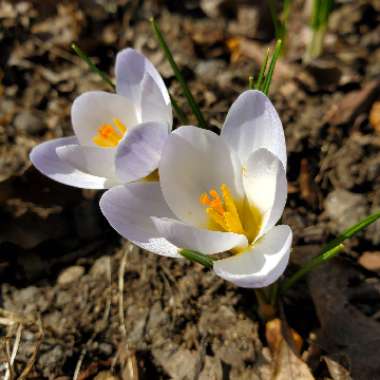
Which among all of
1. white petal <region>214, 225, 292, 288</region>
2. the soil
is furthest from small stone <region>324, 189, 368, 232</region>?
white petal <region>214, 225, 292, 288</region>

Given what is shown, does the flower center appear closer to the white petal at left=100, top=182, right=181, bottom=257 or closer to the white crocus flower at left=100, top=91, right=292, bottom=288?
the white crocus flower at left=100, top=91, right=292, bottom=288

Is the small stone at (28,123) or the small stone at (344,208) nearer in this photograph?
the small stone at (344,208)

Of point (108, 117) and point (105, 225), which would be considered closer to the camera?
point (108, 117)

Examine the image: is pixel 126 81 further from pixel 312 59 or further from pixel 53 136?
pixel 312 59

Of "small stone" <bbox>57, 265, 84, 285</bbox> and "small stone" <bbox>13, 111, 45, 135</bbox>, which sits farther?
"small stone" <bbox>13, 111, 45, 135</bbox>

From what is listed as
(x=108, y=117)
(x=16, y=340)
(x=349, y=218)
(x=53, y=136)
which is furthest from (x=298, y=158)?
(x=16, y=340)

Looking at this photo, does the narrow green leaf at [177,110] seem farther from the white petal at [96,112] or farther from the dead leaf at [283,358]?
the dead leaf at [283,358]

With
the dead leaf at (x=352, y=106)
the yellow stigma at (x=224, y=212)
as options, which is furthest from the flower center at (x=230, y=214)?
the dead leaf at (x=352, y=106)
